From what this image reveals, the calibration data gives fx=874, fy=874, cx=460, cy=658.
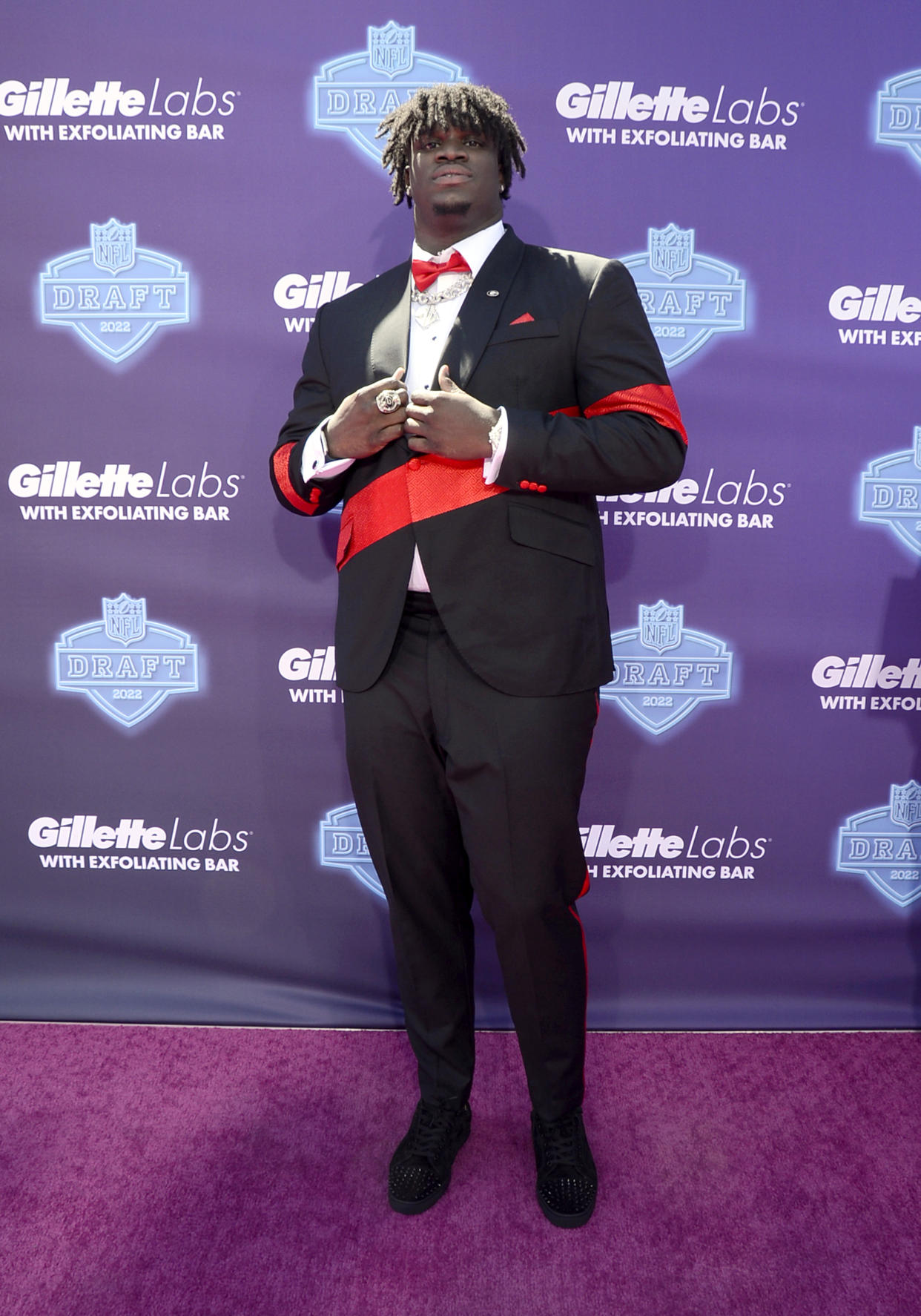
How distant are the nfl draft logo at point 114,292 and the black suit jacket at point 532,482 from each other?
88 cm

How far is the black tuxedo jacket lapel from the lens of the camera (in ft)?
4.64

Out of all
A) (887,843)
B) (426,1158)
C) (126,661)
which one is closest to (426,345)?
(126,661)

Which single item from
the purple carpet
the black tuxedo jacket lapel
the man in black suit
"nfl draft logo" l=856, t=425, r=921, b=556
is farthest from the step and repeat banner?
the black tuxedo jacket lapel

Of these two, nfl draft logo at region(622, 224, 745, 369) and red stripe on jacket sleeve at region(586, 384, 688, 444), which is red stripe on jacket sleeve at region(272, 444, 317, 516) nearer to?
red stripe on jacket sleeve at region(586, 384, 688, 444)

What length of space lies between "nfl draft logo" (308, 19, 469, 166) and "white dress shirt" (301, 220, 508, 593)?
69cm

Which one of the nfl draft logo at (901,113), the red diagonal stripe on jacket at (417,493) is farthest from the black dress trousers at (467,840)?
the nfl draft logo at (901,113)

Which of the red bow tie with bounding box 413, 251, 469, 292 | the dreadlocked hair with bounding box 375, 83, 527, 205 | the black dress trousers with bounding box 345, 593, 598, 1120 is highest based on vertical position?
the dreadlocked hair with bounding box 375, 83, 527, 205

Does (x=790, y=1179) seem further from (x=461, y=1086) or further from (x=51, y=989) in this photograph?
(x=51, y=989)

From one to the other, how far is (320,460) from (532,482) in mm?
364

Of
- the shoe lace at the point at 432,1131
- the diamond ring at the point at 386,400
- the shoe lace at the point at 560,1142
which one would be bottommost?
the shoe lace at the point at 432,1131

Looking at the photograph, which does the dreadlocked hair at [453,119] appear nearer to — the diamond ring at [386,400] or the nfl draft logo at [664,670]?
the diamond ring at [386,400]

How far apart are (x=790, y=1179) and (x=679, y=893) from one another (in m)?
0.68

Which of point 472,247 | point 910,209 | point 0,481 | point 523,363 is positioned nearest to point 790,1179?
point 523,363

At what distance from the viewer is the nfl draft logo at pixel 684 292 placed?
1.99 meters
